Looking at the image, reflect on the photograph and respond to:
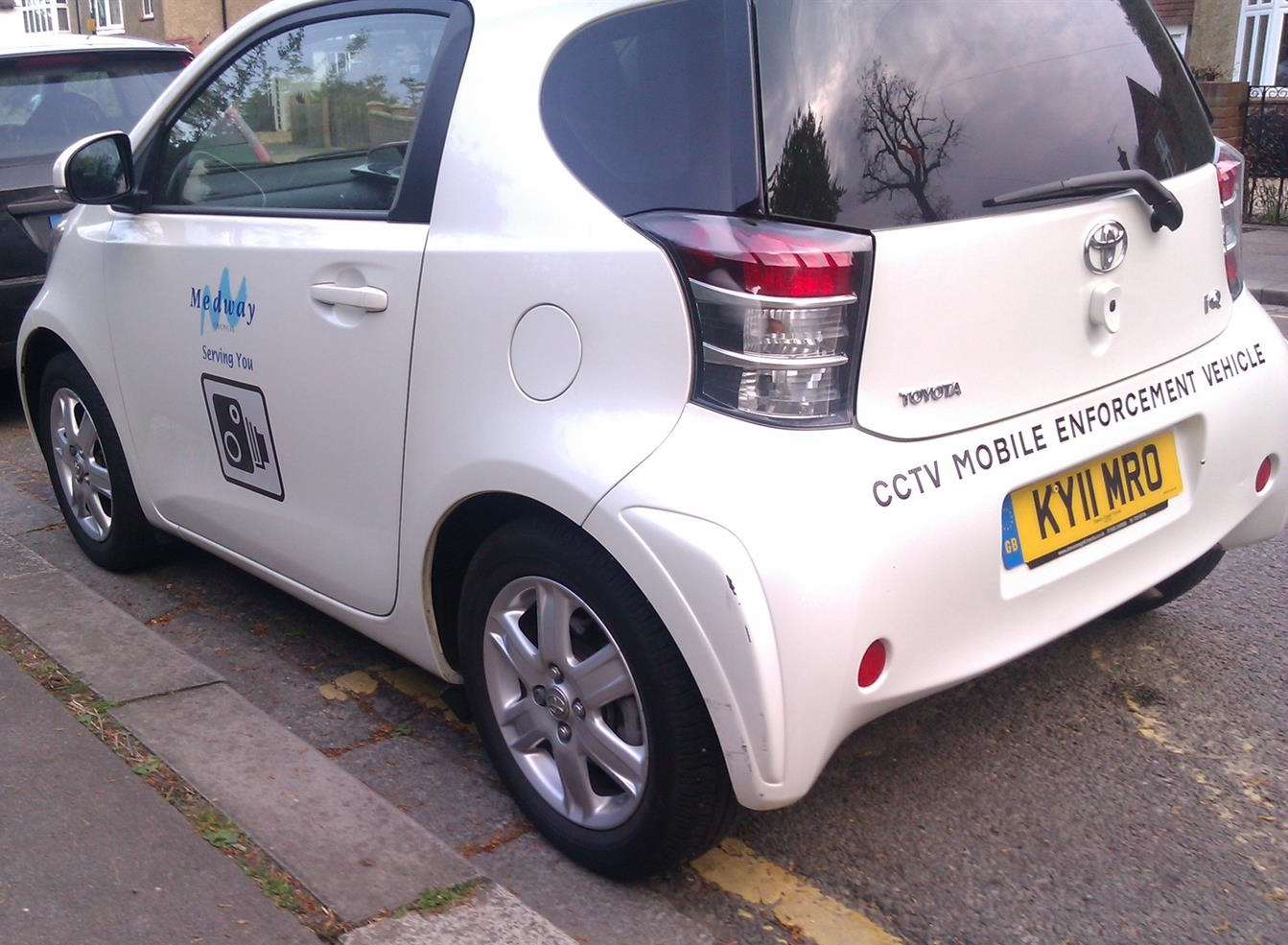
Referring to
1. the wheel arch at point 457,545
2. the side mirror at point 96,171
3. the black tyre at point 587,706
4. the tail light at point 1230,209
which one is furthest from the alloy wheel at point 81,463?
the tail light at point 1230,209

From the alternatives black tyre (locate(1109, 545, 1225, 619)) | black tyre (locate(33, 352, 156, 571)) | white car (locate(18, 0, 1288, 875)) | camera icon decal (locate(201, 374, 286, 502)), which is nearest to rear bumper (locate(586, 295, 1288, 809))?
white car (locate(18, 0, 1288, 875))

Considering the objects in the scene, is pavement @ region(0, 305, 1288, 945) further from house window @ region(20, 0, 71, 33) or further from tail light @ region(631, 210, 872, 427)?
house window @ region(20, 0, 71, 33)

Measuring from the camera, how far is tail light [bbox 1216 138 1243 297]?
9.73 ft

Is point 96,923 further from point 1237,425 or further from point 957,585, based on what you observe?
point 1237,425

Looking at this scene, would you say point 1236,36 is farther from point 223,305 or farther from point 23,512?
point 223,305

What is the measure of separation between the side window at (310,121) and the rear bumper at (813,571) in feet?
3.63

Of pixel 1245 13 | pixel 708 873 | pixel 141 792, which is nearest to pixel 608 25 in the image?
pixel 708 873

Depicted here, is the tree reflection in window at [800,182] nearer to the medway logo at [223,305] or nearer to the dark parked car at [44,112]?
the medway logo at [223,305]

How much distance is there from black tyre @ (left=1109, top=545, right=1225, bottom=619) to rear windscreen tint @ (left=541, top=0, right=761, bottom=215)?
1.71 metres

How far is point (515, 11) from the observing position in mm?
2662

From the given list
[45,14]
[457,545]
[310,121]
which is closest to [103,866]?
[457,545]

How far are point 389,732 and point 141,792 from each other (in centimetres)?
60

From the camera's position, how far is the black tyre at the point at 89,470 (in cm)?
403

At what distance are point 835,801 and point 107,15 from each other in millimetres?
31498
